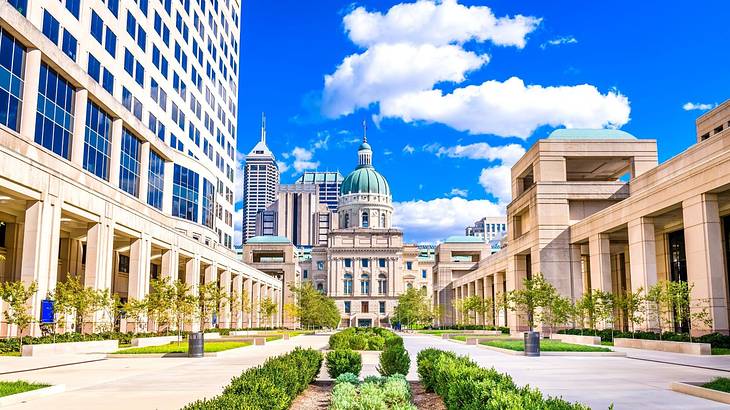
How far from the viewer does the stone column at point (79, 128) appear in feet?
136

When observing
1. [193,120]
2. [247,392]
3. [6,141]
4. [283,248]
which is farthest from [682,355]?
[283,248]

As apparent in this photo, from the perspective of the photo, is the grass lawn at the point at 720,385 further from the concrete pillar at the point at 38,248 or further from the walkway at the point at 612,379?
the concrete pillar at the point at 38,248

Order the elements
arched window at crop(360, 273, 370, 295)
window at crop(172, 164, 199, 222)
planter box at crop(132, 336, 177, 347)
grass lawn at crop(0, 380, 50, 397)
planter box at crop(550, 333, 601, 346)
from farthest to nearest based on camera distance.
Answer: arched window at crop(360, 273, 370, 295) → window at crop(172, 164, 199, 222) → planter box at crop(550, 333, 601, 346) → planter box at crop(132, 336, 177, 347) → grass lawn at crop(0, 380, 50, 397)

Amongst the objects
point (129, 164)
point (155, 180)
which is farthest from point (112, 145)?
point (155, 180)

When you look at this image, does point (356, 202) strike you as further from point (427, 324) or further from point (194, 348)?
point (194, 348)

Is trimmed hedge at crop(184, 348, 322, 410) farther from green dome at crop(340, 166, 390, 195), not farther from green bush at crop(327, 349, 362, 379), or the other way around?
green dome at crop(340, 166, 390, 195)

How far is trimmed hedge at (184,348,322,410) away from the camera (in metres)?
8.88

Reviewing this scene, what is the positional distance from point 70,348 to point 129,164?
2459cm

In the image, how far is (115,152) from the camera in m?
48.1

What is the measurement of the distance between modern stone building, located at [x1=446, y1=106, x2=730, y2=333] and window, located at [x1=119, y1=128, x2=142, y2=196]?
32.3m

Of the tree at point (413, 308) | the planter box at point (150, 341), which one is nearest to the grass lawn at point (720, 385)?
the planter box at point (150, 341)

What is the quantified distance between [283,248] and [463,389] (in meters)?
111

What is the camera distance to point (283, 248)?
12044 cm

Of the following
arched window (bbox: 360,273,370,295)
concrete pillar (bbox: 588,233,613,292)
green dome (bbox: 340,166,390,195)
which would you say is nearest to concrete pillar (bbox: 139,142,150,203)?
concrete pillar (bbox: 588,233,613,292)
